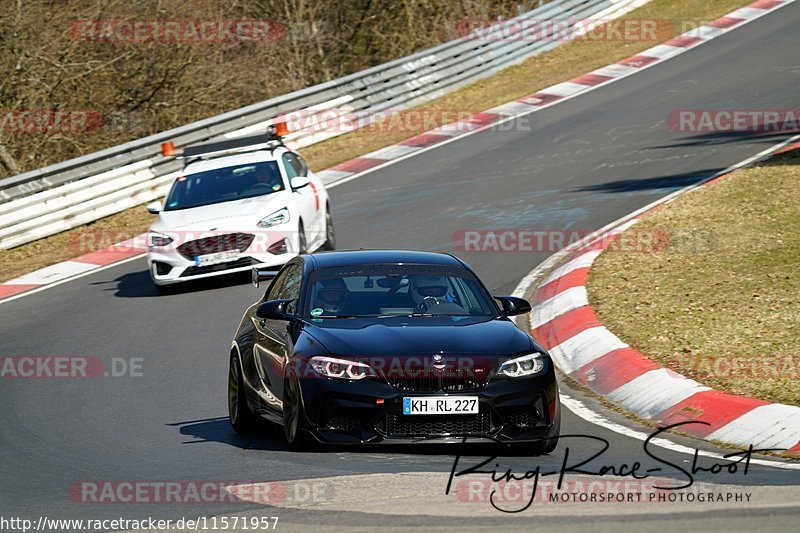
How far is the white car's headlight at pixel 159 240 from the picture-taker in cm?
1641

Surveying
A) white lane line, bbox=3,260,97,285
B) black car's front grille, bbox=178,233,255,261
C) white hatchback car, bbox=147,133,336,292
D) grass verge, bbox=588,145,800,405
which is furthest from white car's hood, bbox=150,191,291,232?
grass verge, bbox=588,145,800,405

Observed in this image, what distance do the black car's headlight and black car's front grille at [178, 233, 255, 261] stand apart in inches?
319

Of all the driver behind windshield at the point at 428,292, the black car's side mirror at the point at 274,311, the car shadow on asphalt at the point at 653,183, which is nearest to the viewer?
the black car's side mirror at the point at 274,311

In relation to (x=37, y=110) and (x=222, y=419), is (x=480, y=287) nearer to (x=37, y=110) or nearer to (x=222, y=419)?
(x=222, y=419)

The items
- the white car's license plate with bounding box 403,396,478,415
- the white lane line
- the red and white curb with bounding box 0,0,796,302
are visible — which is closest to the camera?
the white car's license plate with bounding box 403,396,478,415

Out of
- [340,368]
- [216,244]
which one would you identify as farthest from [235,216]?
[340,368]

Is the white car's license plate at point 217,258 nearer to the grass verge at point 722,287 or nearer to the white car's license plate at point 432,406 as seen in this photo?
the grass verge at point 722,287

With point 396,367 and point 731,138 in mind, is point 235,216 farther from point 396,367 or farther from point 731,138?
point 731,138

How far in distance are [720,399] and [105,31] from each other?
2157 cm

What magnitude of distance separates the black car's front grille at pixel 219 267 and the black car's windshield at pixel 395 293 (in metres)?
6.74

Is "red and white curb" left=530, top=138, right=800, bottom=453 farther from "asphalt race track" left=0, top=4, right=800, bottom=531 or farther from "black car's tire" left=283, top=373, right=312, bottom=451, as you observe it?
"black car's tire" left=283, top=373, right=312, bottom=451

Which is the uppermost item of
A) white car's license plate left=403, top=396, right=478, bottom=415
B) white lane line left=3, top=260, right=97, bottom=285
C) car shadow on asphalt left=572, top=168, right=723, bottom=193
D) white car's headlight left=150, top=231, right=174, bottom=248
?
white car's license plate left=403, top=396, right=478, bottom=415

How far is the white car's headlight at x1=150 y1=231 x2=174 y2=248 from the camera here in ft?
53.8

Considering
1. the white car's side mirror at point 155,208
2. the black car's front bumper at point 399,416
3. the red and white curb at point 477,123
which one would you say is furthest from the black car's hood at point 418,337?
the red and white curb at point 477,123
